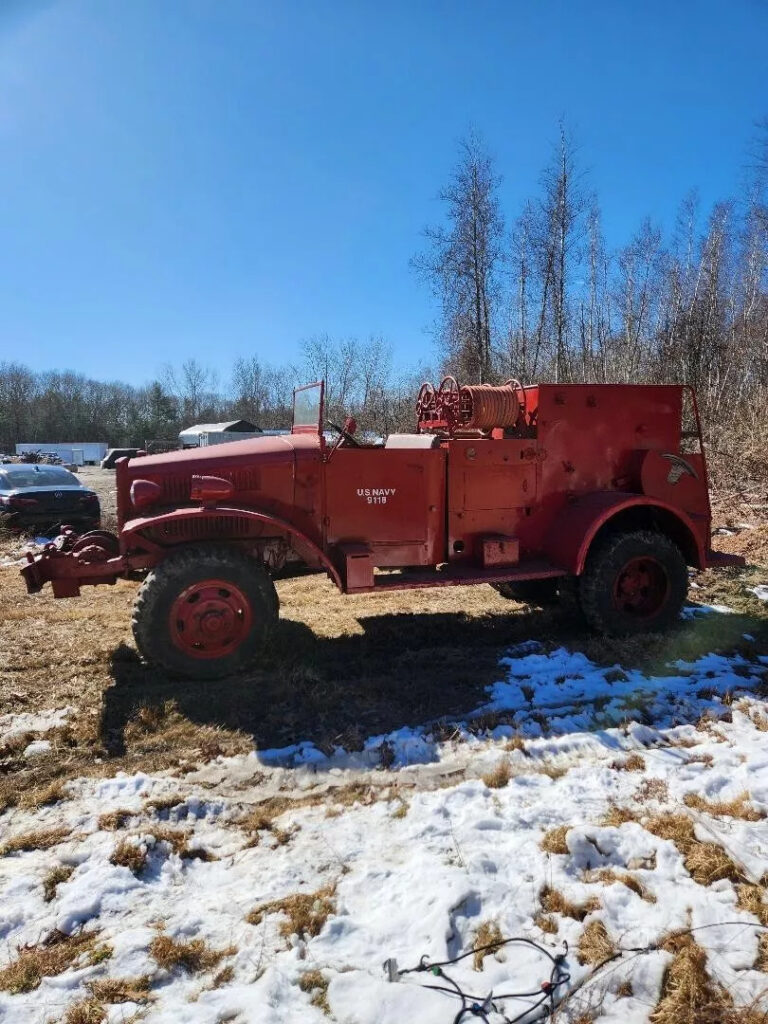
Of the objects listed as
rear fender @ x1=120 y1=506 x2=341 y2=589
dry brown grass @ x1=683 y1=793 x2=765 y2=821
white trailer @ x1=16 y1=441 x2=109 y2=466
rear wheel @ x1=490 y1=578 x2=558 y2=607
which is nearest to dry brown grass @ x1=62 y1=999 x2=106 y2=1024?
dry brown grass @ x1=683 y1=793 x2=765 y2=821

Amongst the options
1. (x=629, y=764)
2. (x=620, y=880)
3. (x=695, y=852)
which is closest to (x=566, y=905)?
(x=620, y=880)

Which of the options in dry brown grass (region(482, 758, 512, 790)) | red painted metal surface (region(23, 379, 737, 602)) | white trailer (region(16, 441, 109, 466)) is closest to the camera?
dry brown grass (region(482, 758, 512, 790))

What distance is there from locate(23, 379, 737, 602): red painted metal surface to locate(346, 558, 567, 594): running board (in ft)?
0.05

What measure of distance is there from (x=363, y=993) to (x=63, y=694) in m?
3.25

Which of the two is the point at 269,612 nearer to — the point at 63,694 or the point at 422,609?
the point at 63,694

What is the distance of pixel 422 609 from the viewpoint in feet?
21.9

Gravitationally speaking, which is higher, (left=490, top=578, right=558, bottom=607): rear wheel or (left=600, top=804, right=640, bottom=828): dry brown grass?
(left=490, top=578, right=558, bottom=607): rear wheel

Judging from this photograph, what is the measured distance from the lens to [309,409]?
5695 mm

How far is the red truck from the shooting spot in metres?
4.75

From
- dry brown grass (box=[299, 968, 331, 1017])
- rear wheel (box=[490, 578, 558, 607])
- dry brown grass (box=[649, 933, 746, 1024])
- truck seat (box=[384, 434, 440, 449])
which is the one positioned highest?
truck seat (box=[384, 434, 440, 449])

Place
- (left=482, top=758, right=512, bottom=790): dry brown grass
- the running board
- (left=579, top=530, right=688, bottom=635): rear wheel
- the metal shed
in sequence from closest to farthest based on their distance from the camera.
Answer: (left=482, top=758, right=512, bottom=790): dry brown grass → the running board → (left=579, top=530, right=688, bottom=635): rear wheel → the metal shed

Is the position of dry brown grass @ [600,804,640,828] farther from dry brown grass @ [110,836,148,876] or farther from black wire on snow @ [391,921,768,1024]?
dry brown grass @ [110,836,148,876]

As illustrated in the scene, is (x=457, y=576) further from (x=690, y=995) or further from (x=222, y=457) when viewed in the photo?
(x=690, y=995)

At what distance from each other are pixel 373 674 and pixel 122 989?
284 cm
